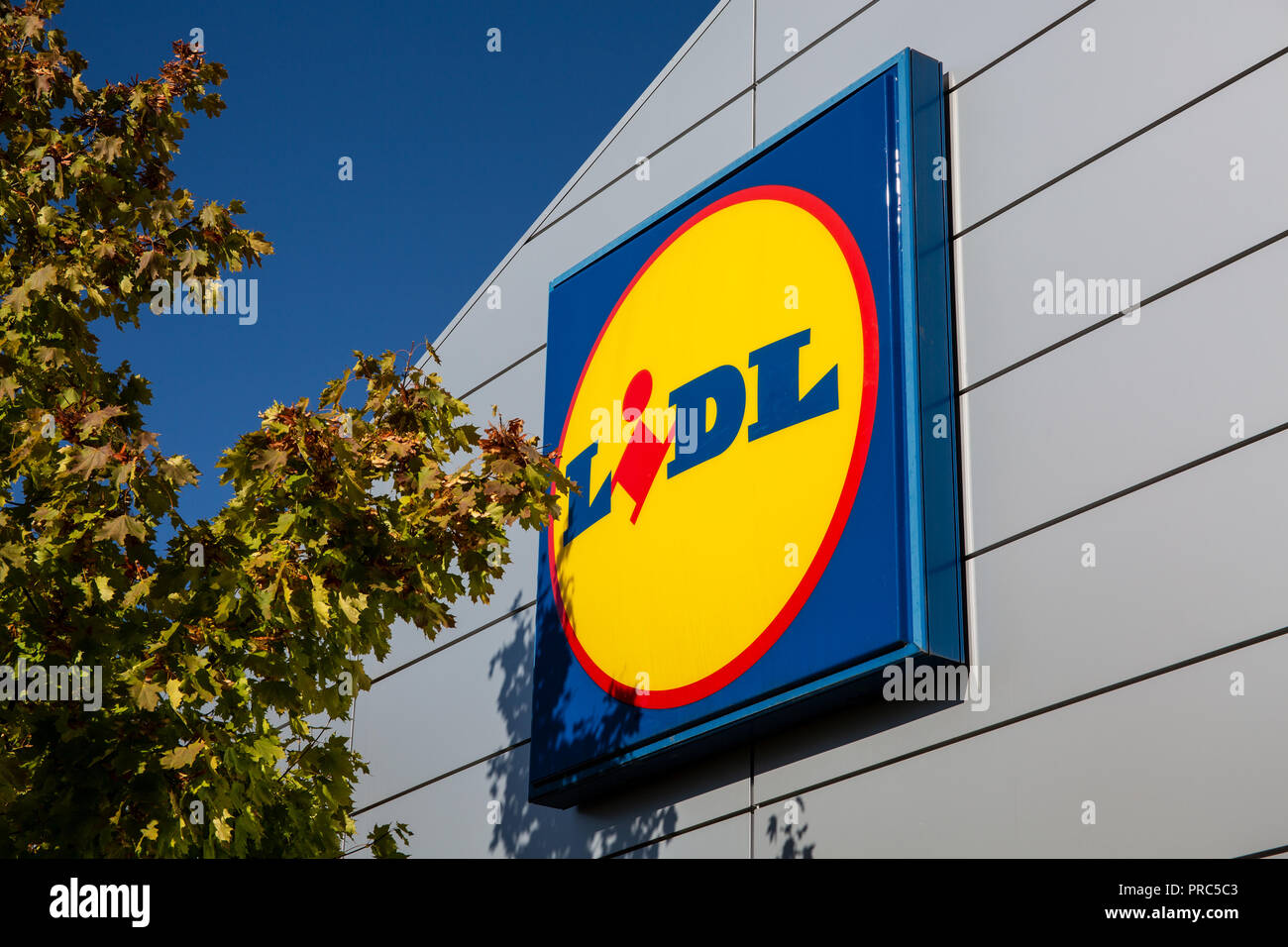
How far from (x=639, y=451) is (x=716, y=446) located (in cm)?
82

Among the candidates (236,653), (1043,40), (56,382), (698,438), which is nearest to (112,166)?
(56,382)

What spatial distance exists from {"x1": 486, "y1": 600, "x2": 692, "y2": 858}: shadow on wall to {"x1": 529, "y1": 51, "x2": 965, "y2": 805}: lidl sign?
7 cm

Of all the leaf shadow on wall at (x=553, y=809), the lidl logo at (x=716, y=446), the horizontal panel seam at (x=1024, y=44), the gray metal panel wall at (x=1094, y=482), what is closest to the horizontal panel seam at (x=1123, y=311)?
the gray metal panel wall at (x=1094, y=482)

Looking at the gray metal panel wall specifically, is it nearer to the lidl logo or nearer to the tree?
the lidl logo

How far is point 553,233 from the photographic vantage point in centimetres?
1273

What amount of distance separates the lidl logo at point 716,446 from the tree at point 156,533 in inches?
84.2

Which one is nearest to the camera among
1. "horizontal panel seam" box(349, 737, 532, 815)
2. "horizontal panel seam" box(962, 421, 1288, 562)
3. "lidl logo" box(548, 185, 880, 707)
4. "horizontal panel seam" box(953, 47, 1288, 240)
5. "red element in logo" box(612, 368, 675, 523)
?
"horizontal panel seam" box(962, 421, 1288, 562)

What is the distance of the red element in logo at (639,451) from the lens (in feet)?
32.4

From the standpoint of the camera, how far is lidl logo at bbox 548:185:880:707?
8.71 m

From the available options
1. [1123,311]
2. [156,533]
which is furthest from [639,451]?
[156,533]

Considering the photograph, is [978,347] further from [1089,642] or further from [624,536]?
[624,536]

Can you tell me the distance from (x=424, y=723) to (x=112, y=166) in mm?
5770

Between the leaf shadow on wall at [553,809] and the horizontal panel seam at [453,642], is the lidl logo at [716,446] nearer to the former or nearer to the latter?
the leaf shadow on wall at [553,809]

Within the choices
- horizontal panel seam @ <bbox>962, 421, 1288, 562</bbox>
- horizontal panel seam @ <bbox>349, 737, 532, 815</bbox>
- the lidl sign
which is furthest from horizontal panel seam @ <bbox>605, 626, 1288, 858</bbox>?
horizontal panel seam @ <bbox>349, 737, 532, 815</bbox>
